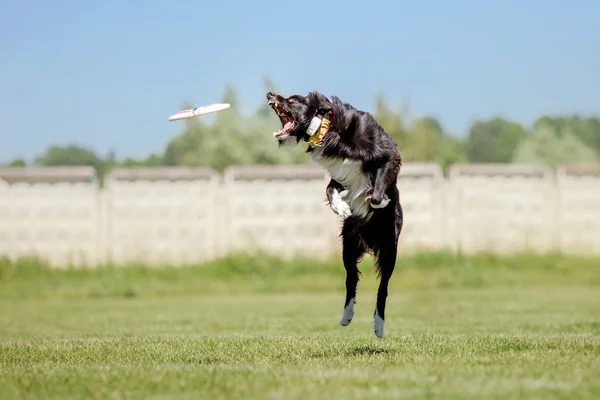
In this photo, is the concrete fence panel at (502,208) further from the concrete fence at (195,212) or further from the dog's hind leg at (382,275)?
the dog's hind leg at (382,275)

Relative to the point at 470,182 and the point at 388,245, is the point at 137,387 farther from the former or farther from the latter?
the point at 470,182

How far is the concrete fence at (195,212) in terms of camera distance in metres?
26.2

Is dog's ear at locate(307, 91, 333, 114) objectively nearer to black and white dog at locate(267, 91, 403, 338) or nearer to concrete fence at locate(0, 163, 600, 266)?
black and white dog at locate(267, 91, 403, 338)

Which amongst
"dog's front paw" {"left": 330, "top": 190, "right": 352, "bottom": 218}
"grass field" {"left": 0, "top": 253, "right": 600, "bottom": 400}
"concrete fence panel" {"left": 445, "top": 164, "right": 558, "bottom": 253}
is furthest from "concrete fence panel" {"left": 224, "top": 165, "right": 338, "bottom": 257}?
"dog's front paw" {"left": 330, "top": 190, "right": 352, "bottom": 218}

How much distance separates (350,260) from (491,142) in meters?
43.2

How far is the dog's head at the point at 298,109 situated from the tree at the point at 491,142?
138 ft

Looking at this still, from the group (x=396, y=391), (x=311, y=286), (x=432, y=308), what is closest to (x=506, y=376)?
(x=396, y=391)

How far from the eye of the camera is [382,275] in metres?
8.44

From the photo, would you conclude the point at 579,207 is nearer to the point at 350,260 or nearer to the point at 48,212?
the point at 48,212

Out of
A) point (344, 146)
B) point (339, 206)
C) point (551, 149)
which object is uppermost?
point (551, 149)

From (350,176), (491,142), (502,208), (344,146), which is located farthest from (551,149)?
(344,146)

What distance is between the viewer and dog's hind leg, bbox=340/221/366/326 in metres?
8.41

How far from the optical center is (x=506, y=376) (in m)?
6.05

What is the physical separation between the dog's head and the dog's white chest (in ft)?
0.78
